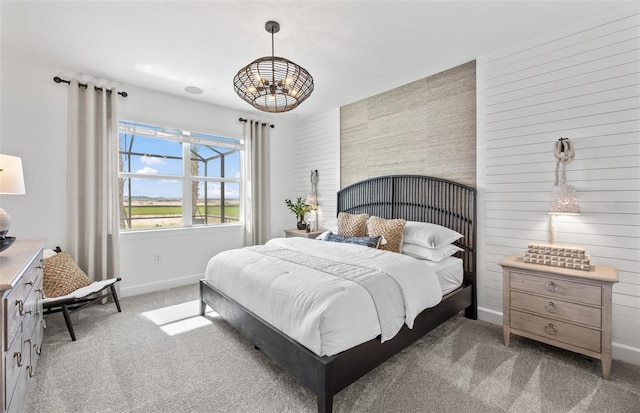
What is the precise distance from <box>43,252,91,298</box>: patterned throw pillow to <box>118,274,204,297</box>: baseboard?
722mm

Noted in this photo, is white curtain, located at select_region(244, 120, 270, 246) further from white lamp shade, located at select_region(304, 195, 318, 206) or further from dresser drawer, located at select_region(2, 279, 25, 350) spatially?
dresser drawer, located at select_region(2, 279, 25, 350)

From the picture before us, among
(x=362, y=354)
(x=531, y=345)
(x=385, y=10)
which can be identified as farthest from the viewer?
(x=531, y=345)

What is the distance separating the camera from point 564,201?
2.25 m

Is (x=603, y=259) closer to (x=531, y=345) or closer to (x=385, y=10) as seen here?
(x=531, y=345)

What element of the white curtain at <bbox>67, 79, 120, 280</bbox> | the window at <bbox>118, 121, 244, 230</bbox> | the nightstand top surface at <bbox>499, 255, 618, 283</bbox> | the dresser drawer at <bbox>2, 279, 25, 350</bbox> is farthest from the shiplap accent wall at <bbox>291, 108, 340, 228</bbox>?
the dresser drawer at <bbox>2, 279, 25, 350</bbox>

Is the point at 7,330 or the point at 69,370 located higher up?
the point at 7,330

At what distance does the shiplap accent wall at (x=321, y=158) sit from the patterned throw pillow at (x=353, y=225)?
37.3 inches

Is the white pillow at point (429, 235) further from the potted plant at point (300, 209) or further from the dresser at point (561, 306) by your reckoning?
the potted plant at point (300, 209)

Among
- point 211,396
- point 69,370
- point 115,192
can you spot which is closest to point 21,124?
point 115,192

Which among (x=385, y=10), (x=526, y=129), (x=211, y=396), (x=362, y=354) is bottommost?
(x=211, y=396)

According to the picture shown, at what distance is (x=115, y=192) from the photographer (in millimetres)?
3504

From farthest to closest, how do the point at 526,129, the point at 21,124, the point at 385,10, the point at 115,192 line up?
the point at 115,192 < the point at 21,124 < the point at 526,129 < the point at 385,10

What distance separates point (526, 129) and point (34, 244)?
434cm

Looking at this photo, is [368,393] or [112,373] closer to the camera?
[368,393]
